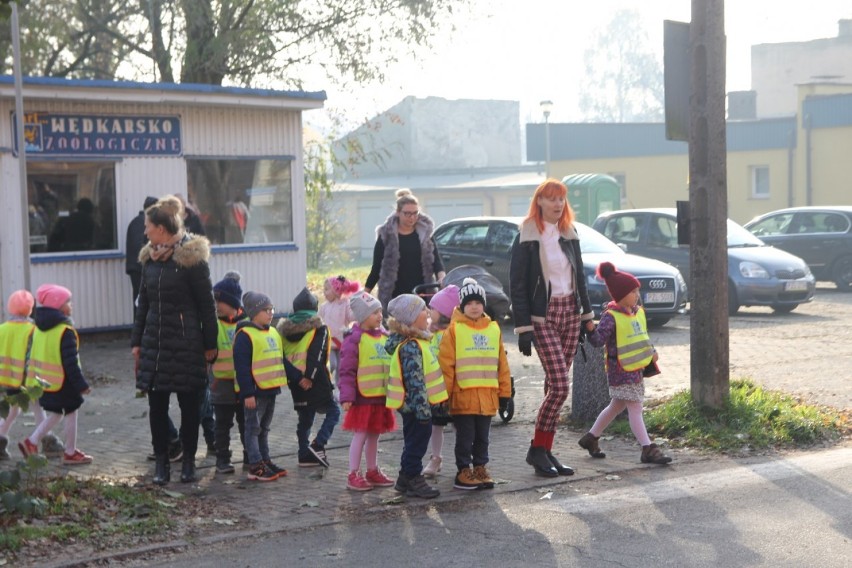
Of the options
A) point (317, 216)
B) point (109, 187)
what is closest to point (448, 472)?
point (109, 187)

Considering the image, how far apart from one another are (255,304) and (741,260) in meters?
13.2

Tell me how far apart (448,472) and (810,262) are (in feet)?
61.2

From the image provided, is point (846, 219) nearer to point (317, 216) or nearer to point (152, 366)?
point (317, 216)

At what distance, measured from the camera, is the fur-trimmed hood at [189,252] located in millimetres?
7832

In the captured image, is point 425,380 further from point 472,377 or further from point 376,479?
point 376,479

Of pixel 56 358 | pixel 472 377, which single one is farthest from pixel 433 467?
pixel 56 358

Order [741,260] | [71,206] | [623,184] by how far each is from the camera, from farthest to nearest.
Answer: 1. [623,184]
2. [741,260]
3. [71,206]

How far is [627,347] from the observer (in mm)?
8531

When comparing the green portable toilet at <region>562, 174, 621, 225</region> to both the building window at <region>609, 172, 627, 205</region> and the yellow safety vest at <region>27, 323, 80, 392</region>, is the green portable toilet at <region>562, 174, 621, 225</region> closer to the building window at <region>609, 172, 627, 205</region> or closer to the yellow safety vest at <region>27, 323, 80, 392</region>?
the building window at <region>609, 172, 627, 205</region>

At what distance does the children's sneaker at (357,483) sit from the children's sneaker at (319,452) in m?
0.74

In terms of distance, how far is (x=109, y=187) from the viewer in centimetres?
1664

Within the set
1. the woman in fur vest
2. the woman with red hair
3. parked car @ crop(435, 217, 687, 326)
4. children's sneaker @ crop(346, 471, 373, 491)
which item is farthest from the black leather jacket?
parked car @ crop(435, 217, 687, 326)

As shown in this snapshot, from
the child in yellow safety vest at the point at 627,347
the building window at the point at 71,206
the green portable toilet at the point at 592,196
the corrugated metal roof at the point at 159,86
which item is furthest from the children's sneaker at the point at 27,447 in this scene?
the green portable toilet at the point at 592,196

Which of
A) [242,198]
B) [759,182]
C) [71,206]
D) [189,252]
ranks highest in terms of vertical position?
[759,182]
